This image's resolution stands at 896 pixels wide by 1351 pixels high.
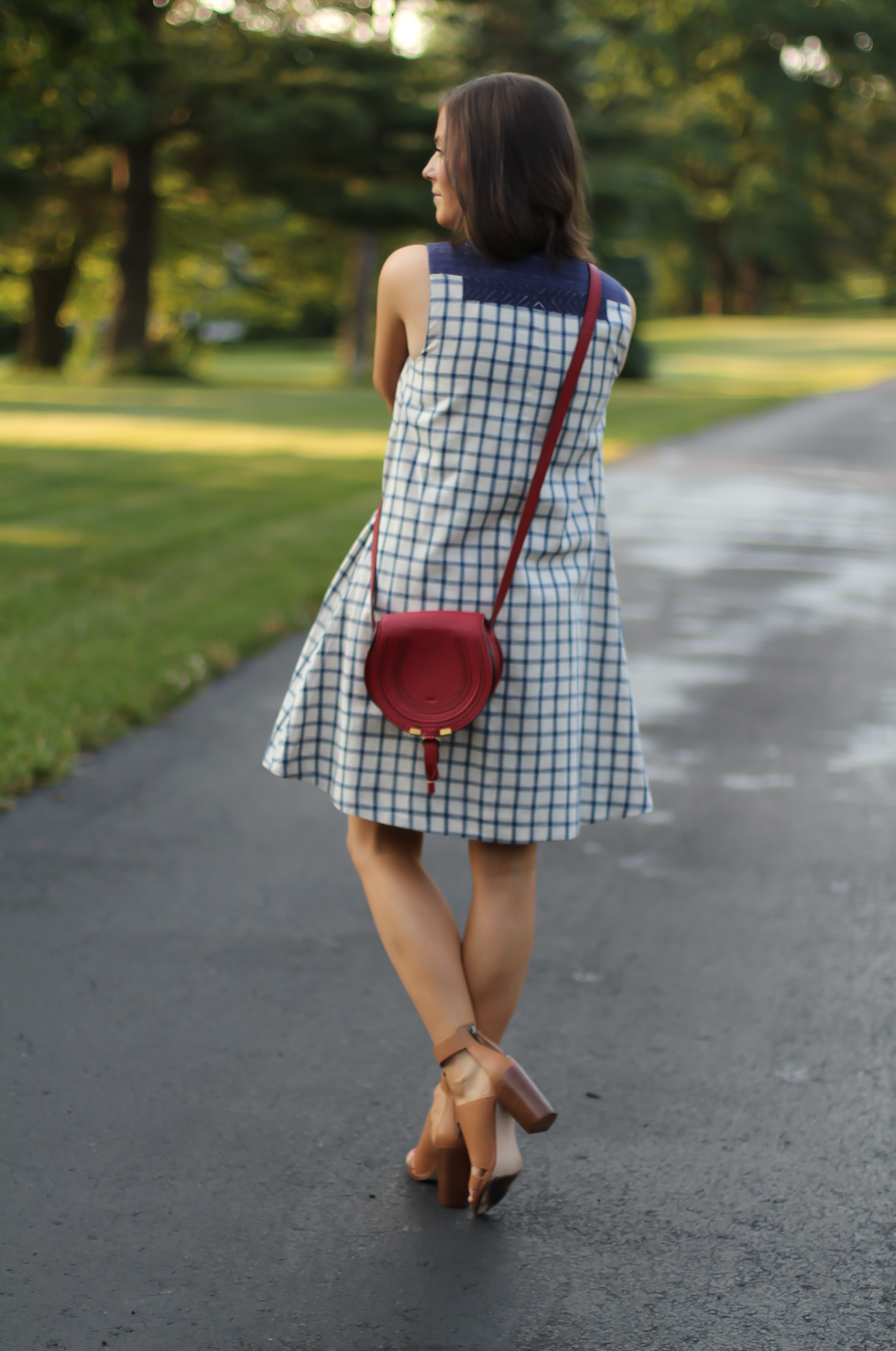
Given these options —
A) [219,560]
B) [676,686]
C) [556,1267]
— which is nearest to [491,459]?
[556,1267]

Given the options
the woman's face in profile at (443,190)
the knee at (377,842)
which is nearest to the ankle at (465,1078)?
the knee at (377,842)

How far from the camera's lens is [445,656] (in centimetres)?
247

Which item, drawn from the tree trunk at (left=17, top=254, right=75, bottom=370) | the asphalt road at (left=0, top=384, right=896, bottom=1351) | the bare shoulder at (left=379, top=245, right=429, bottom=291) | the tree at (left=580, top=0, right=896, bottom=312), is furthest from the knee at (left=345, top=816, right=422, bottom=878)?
the tree trunk at (left=17, top=254, right=75, bottom=370)

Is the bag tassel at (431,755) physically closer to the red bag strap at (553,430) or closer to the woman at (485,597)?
the woman at (485,597)

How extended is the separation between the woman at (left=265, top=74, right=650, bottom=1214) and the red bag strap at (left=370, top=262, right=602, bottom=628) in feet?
0.05

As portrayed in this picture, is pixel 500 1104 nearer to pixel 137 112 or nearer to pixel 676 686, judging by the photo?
pixel 676 686

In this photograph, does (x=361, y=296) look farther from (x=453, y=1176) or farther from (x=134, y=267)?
(x=453, y=1176)

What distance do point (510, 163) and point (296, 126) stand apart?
28.8m

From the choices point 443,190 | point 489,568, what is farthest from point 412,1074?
point 443,190

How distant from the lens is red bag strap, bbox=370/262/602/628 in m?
2.49

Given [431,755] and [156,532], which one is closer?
[431,755]

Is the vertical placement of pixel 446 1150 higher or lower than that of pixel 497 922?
lower

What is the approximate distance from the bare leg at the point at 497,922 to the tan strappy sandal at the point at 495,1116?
0.47 ft

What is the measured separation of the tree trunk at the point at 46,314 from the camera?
41688 millimetres
